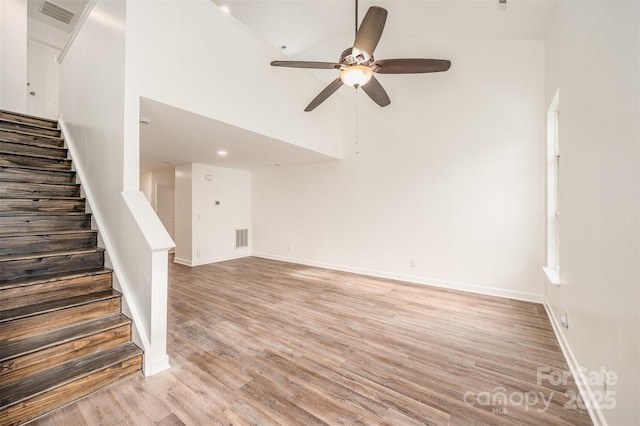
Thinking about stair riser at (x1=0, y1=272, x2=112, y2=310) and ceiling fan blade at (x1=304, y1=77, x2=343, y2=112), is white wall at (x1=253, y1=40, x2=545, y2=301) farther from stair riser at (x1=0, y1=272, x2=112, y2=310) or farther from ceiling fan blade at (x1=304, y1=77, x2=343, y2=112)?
stair riser at (x1=0, y1=272, x2=112, y2=310)

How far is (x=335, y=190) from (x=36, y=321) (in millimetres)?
4444

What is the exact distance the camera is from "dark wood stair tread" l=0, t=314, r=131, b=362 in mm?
1633

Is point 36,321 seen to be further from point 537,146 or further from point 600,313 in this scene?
point 537,146

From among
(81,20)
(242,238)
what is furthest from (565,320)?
(242,238)

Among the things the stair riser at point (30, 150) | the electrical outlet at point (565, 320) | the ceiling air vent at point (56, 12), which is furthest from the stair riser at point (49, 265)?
the ceiling air vent at point (56, 12)

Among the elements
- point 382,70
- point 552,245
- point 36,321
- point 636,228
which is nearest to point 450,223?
point 552,245

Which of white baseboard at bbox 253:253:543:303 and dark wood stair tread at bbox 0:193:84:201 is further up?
dark wood stair tread at bbox 0:193:84:201

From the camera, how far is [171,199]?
7.55 m

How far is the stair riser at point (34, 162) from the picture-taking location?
8.73 feet

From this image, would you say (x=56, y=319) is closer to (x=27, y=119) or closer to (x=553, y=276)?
(x=27, y=119)

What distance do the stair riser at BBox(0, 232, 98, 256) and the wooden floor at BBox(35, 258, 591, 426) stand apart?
1.22 m

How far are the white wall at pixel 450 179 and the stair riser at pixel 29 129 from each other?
4.22 m

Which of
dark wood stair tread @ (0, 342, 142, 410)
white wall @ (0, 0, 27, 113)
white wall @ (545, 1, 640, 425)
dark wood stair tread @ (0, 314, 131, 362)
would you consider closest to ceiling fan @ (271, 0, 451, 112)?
white wall @ (545, 1, 640, 425)

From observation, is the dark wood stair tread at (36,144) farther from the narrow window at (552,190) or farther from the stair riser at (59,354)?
the narrow window at (552,190)
